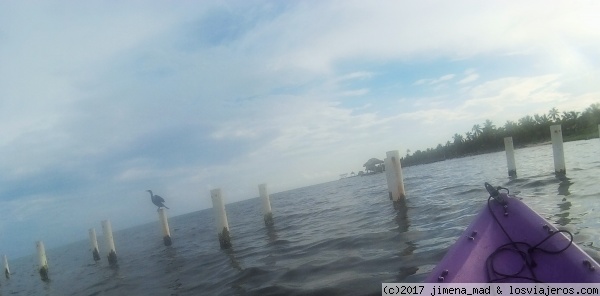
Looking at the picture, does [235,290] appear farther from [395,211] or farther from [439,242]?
[395,211]

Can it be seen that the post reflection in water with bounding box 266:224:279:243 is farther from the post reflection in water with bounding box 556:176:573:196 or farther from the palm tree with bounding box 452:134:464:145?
the palm tree with bounding box 452:134:464:145

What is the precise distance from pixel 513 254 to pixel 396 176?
11730 millimetres

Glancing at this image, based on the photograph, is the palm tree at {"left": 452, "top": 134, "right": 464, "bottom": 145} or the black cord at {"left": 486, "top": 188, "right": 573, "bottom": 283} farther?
the palm tree at {"left": 452, "top": 134, "right": 464, "bottom": 145}

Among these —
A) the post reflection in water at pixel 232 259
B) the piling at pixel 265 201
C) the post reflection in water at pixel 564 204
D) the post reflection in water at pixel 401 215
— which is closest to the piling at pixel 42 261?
the post reflection in water at pixel 232 259

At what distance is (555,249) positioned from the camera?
Answer: 13.6 feet

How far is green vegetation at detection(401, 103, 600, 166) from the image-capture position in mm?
73625

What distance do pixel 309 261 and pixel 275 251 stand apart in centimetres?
275

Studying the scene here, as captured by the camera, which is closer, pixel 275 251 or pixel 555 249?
pixel 555 249

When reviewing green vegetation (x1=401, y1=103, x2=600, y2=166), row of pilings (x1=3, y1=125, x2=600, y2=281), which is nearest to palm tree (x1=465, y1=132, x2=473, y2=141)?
green vegetation (x1=401, y1=103, x2=600, y2=166)

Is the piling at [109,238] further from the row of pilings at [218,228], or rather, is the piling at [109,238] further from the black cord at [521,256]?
the black cord at [521,256]

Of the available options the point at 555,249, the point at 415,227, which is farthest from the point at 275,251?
the point at 555,249

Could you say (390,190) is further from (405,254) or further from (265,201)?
(405,254)

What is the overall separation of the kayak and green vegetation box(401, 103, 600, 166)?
72429 millimetres

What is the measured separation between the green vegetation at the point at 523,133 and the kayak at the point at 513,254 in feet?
238
